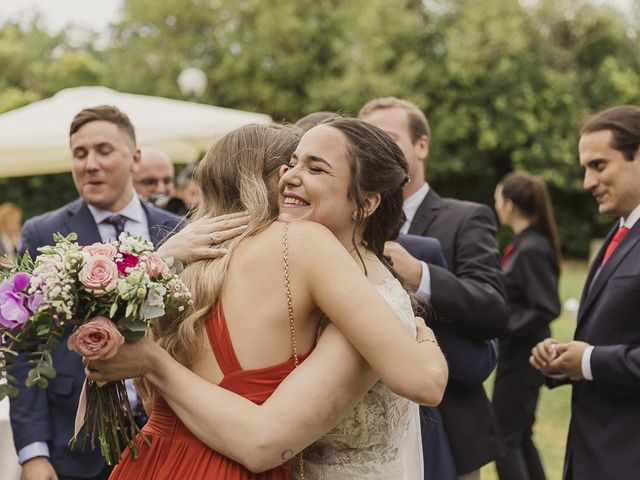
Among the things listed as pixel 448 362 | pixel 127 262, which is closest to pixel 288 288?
pixel 127 262

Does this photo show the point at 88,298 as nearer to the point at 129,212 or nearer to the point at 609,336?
the point at 129,212

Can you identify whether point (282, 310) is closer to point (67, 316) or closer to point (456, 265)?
point (67, 316)

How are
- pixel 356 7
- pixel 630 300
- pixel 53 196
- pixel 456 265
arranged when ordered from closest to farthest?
pixel 630 300 < pixel 456 265 < pixel 53 196 < pixel 356 7

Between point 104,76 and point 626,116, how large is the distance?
28546mm

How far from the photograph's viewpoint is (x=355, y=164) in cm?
268

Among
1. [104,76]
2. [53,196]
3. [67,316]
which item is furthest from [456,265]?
[104,76]

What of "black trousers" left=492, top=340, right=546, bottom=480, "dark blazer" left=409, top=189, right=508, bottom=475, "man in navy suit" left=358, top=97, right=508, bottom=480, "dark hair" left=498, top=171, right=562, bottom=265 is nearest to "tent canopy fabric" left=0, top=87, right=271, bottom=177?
"dark hair" left=498, top=171, right=562, bottom=265

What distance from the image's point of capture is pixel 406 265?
3.49 metres

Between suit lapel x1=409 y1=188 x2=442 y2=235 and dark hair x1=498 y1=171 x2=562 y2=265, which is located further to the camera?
dark hair x1=498 y1=171 x2=562 y2=265

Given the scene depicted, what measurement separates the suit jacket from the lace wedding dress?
4.49ft

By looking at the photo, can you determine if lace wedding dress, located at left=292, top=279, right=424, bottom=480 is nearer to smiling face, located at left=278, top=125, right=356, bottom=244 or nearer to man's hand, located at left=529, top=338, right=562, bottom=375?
smiling face, located at left=278, top=125, right=356, bottom=244

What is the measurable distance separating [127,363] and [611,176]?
2703mm

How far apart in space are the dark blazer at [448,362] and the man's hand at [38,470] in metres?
1.65

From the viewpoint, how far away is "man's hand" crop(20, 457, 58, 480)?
3.61 meters
